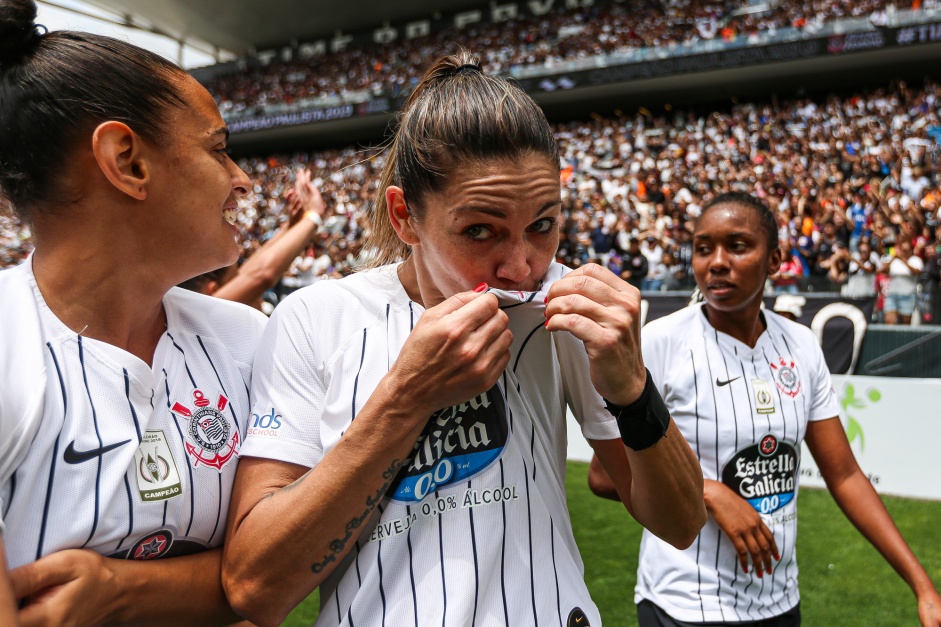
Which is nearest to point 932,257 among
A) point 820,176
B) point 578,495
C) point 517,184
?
point 820,176

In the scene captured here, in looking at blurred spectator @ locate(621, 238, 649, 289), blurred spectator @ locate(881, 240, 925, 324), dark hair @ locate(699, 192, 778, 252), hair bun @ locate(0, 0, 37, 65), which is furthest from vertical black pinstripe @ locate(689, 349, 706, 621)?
blurred spectator @ locate(621, 238, 649, 289)

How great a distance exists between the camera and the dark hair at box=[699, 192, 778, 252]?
3119mm

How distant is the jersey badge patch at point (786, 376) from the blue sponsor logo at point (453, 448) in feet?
5.83

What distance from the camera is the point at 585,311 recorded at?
1278mm

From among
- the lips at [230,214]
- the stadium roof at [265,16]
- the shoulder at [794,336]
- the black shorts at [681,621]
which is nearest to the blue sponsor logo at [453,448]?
the lips at [230,214]

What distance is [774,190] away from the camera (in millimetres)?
15062

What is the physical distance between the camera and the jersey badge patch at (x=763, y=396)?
107 inches

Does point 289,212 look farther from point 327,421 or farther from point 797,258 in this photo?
point 797,258

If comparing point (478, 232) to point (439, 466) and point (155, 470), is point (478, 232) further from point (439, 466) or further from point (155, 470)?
point (155, 470)

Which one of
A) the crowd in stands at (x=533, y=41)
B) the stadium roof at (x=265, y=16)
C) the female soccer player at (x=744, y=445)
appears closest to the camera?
the female soccer player at (x=744, y=445)

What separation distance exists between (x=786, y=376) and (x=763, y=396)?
168 millimetres

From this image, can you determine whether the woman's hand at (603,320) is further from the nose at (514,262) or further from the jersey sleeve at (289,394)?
the jersey sleeve at (289,394)

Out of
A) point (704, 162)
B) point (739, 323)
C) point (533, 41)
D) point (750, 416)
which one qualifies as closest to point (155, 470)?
point (750, 416)

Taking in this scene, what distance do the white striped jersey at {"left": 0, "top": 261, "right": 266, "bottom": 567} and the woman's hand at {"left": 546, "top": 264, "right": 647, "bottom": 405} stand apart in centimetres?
72
